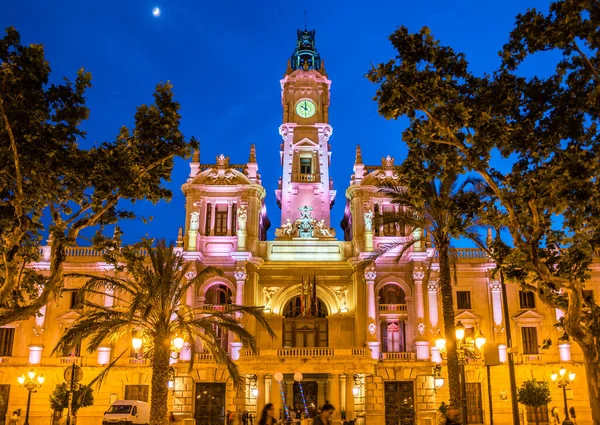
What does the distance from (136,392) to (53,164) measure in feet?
99.1

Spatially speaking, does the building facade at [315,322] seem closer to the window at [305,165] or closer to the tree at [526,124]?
the window at [305,165]

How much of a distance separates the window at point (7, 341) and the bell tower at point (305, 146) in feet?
68.9

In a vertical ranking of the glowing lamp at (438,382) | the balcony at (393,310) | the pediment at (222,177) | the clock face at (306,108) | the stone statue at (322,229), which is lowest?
the glowing lamp at (438,382)


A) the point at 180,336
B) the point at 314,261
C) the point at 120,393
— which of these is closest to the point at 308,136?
the point at 314,261

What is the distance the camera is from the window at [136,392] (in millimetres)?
44750

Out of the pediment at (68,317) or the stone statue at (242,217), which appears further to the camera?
the stone statue at (242,217)

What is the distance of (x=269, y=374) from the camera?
42.3 m

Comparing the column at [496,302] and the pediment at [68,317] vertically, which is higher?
the column at [496,302]

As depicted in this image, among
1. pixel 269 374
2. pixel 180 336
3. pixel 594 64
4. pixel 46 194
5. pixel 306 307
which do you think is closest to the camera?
pixel 594 64

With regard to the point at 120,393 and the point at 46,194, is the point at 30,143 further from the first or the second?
the point at 120,393

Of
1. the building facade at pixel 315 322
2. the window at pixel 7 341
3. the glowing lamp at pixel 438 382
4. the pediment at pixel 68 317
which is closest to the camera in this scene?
the glowing lamp at pixel 438 382

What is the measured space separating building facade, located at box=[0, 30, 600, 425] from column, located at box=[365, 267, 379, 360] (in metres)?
0.10

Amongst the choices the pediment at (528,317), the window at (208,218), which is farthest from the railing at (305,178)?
the pediment at (528,317)

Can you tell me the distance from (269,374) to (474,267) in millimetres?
16792
